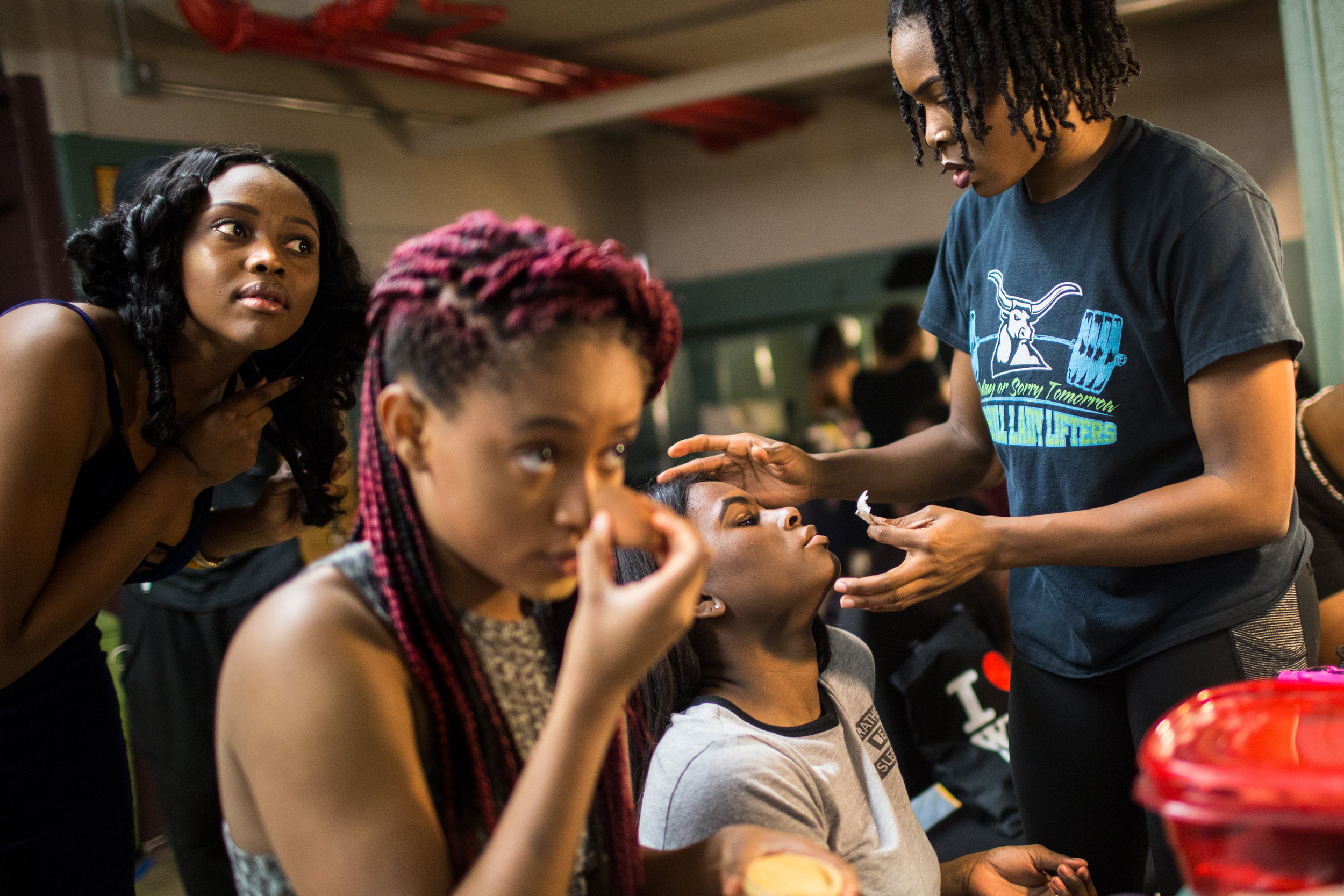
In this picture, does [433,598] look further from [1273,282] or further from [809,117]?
[809,117]

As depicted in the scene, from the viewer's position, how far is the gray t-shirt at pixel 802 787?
1.26 metres

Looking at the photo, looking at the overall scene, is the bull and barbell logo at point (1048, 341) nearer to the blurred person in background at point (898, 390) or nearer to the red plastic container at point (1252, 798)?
the red plastic container at point (1252, 798)

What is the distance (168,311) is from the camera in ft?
4.62

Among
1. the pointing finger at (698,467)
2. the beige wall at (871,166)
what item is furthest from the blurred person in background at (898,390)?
the pointing finger at (698,467)

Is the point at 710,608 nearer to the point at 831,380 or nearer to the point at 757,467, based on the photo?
the point at 757,467

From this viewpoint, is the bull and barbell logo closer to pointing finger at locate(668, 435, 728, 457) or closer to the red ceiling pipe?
pointing finger at locate(668, 435, 728, 457)

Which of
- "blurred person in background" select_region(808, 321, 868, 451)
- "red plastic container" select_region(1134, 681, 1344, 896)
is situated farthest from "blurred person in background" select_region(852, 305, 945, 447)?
"red plastic container" select_region(1134, 681, 1344, 896)

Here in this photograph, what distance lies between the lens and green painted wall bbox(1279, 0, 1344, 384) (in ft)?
7.62

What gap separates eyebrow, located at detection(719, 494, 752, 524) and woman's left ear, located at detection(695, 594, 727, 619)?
12 cm

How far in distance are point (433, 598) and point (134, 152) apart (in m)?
3.82

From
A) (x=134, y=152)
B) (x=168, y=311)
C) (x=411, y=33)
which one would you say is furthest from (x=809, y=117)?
(x=168, y=311)

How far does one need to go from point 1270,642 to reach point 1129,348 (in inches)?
16.4

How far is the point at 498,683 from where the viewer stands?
92cm

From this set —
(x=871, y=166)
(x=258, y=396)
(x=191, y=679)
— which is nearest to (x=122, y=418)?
(x=258, y=396)
